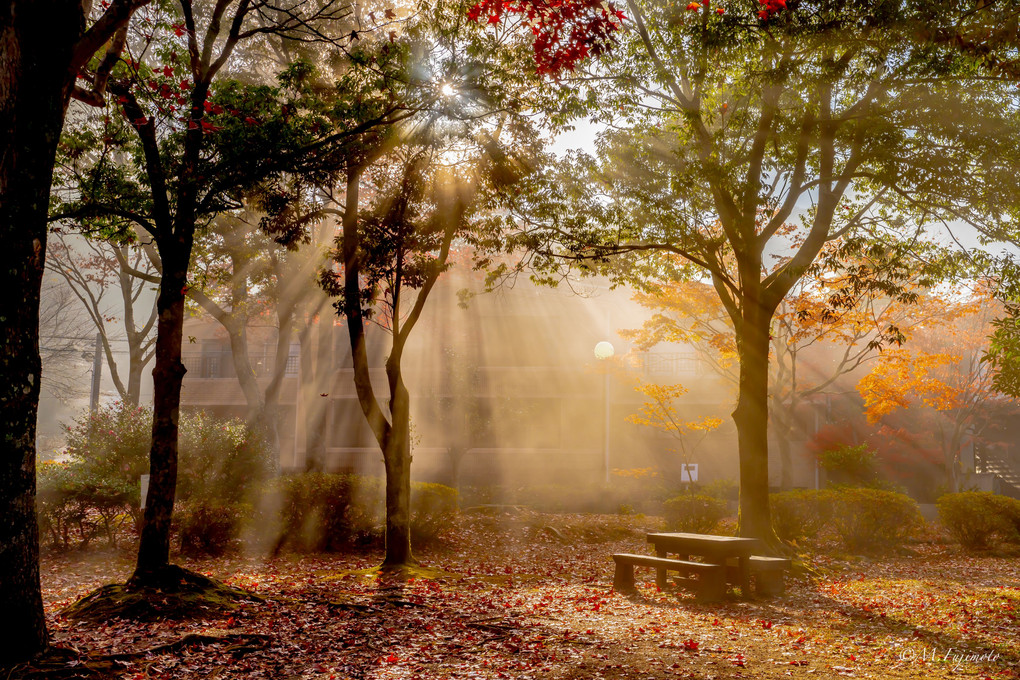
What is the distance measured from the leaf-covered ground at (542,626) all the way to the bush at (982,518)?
2.42 m

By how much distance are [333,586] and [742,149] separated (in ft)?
31.7

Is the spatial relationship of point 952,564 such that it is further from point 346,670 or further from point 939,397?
point 346,670

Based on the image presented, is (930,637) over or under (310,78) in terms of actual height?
under

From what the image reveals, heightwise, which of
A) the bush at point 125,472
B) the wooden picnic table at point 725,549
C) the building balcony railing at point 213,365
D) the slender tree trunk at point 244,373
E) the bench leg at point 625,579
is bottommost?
the bench leg at point 625,579

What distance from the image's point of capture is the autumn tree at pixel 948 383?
19391 millimetres

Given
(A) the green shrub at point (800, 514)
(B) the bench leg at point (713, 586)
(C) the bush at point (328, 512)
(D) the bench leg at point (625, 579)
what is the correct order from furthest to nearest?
(A) the green shrub at point (800, 514), (C) the bush at point (328, 512), (D) the bench leg at point (625, 579), (B) the bench leg at point (713, 586)

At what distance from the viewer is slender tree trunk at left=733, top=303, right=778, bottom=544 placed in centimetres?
1262

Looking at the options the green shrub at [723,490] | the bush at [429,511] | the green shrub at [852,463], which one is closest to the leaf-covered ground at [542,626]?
the bush at [429,511]

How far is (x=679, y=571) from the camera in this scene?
10539mm

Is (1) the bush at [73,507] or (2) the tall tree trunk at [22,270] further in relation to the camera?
(1) the bush at [73,507]

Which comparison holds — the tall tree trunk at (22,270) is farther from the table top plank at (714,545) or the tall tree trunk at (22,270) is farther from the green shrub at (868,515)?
the green shrub at (868,515)

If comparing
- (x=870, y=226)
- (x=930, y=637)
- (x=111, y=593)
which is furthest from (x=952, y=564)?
(x=111, y=593)

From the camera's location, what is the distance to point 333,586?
33.2 ft

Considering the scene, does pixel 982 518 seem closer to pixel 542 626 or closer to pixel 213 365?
pixel 542 626
